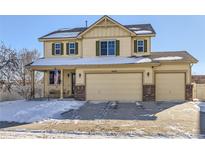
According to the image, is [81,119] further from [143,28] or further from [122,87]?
[143,28]

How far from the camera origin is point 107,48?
1898cm

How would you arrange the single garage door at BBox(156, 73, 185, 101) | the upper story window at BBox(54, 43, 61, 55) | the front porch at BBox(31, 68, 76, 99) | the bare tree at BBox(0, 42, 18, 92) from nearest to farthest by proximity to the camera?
the single garage door at BBox(156, 73, 185, 101), the front porch at BBox(31, 68, 76, 99), the upper story window at BBox(54, 43, 61, 55), the bare tree at BBox(0, 42, 18, 92)

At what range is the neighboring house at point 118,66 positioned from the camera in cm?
1758

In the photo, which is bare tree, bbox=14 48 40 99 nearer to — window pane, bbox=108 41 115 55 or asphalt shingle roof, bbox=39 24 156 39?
asphalt shingle roof, bbox=39 24 156 39

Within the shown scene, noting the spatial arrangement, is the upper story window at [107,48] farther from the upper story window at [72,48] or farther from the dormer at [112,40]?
the upper story window at [72,48]

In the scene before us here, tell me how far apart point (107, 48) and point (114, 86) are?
10.2 feet

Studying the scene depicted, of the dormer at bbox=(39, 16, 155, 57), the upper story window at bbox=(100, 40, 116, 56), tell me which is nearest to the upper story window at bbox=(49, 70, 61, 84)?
the dormer at bbox=(39, 16, 155, 57)

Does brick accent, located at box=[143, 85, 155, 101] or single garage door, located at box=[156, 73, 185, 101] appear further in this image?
single garage door, located at box=[156, 73, 185, 101]

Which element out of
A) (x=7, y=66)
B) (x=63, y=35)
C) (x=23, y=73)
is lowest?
(x=23, y=73)

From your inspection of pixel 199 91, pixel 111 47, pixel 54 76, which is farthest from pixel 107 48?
pixel 199 91

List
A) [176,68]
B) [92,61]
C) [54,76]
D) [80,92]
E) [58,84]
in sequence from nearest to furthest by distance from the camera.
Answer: [176,68] < [80,92] < [92,61] < [54,76] < [58,84]

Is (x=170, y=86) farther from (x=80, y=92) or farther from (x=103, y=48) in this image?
(x=80, y=92)

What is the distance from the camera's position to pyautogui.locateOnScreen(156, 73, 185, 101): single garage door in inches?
704
